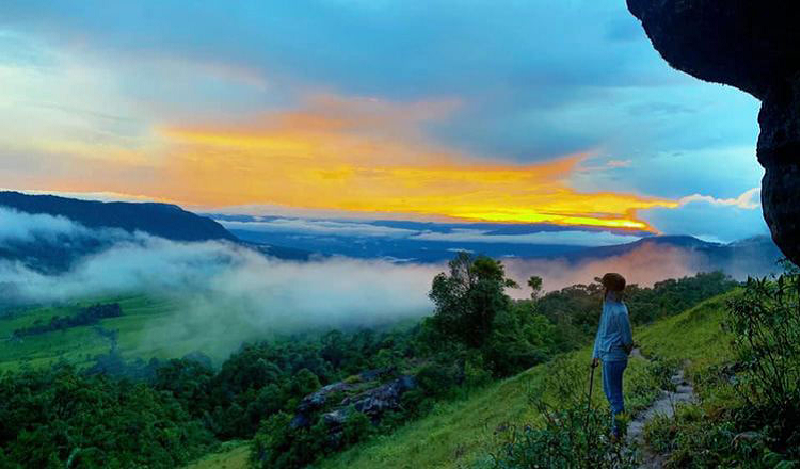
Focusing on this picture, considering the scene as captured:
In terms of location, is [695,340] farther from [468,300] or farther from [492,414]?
[468,300]

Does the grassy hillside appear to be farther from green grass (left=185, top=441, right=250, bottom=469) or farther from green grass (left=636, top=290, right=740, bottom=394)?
green grass (left=185, top=441, right=250, bottom=469)

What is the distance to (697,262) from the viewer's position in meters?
88.2

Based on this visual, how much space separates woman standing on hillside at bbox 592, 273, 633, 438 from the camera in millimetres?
8055

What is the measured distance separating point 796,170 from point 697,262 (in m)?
94.8

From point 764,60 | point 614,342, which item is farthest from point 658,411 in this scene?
point 764,60

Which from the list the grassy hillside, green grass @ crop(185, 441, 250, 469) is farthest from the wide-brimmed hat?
green grass @ crop(185, 441, 250, 469)

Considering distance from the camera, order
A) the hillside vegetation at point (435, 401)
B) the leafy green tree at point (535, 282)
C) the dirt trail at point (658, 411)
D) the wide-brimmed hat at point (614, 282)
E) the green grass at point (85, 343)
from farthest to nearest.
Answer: the green grass at point (85, 343) → the leafy green tree at point (535, 282) → the hillside vegetation at point (435, 401) → the wide-brimmed hat at point (614, 282) → the dirt trail at point (658, 411)

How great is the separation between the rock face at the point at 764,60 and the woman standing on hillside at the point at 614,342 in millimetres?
2310

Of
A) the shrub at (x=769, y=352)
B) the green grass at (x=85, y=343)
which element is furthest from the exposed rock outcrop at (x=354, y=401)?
the green grass at (x=85, y=343)

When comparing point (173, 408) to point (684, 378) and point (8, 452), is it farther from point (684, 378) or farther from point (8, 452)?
point (684, 378)

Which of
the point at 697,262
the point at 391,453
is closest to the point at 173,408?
the point at 391,453

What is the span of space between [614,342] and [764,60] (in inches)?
183

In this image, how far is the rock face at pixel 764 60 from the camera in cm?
641

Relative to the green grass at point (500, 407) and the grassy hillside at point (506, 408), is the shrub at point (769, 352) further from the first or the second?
the grassy hillside at point (506, 408)
